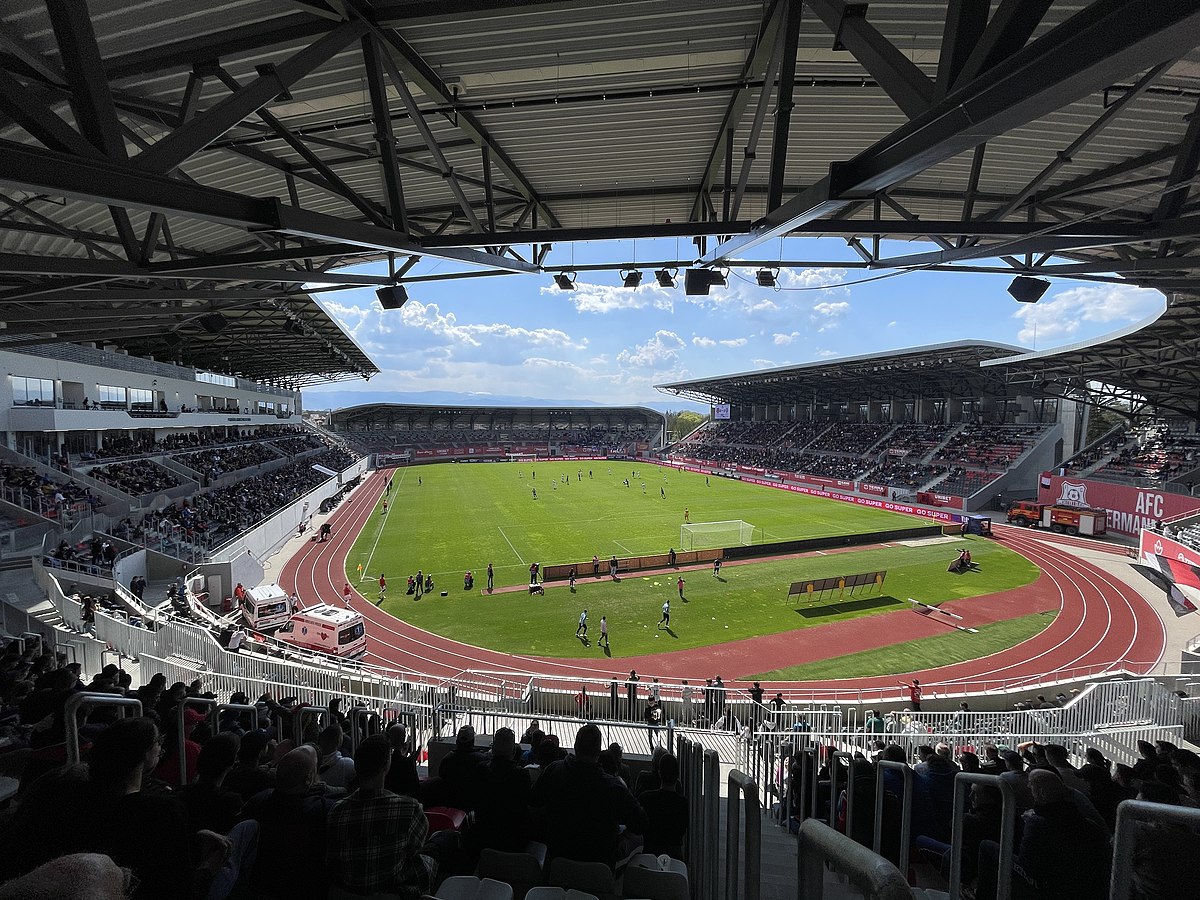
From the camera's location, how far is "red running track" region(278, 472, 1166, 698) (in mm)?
16062

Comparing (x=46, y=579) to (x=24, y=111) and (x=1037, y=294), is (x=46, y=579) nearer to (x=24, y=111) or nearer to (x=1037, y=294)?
(x=24, y=111)

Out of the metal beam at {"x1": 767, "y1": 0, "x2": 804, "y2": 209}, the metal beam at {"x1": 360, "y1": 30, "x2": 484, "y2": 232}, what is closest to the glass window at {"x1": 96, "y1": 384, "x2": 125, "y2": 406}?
the metal beam at {"x1": 360, "y1": 30, "x2": 484, "y2": 232}

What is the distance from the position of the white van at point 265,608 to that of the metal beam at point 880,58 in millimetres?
20734

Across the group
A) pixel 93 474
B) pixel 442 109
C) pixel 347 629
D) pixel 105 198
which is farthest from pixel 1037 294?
pixel 93 474

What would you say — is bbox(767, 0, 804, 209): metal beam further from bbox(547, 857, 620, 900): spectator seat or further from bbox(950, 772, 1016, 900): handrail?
bbox(547, 857, 620, 900): spectator seat

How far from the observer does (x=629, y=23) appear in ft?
16.7

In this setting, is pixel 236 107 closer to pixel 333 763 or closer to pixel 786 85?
pixel 786 85

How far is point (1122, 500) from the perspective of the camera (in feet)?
107

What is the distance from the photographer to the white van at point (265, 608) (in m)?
18.6

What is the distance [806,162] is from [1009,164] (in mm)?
2447

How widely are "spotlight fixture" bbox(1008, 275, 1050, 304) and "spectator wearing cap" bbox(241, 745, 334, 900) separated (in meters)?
11.3

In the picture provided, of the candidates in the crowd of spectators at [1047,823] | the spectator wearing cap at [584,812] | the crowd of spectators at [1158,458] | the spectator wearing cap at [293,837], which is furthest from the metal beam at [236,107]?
the crowd of spectators at [1158,458]

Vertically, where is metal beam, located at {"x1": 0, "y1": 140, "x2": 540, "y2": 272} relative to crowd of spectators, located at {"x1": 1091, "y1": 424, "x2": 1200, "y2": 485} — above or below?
above

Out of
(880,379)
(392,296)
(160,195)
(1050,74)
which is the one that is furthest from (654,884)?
(880,379)
